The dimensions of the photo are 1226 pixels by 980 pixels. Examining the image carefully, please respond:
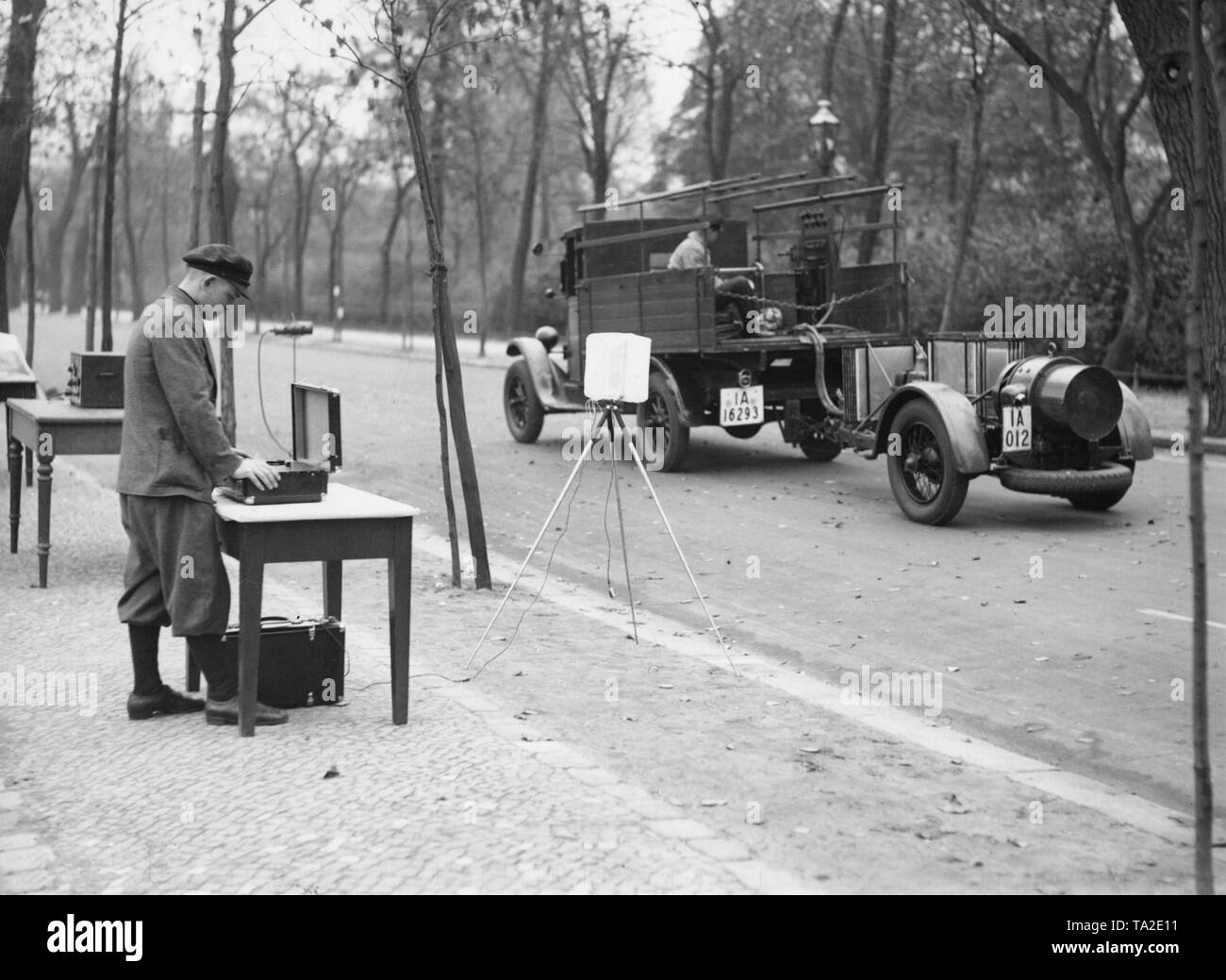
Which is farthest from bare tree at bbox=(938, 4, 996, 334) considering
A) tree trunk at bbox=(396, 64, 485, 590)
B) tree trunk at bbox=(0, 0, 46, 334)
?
tree trunk at bbox=(396, 64, 485, 590)

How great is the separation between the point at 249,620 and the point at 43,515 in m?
4.17

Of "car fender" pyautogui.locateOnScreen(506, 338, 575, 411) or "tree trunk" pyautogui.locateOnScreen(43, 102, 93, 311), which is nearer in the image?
"car fender" pyautogui.locateOnScreen(506, 338, 575, 411)

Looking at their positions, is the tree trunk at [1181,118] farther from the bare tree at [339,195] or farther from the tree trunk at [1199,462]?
the bare tree at [339,195]

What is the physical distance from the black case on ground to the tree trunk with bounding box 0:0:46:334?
12.4 metres

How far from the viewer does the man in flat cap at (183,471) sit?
21.1ft

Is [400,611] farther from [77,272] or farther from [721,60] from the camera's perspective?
[77,272]

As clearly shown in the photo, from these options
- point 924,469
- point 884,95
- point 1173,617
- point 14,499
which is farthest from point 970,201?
point 14,499

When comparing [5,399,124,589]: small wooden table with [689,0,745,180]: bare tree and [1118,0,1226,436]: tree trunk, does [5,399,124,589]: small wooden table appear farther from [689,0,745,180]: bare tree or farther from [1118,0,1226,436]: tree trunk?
[689,0,745,180]: bare tree

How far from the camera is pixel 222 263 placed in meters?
6.53

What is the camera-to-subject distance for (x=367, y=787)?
5645 mm

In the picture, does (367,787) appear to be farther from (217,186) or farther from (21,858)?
(217,186)

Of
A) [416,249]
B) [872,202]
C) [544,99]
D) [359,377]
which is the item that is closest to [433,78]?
[544,99]

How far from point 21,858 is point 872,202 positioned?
2492 cm

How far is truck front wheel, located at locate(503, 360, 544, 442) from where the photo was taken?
746 inches
